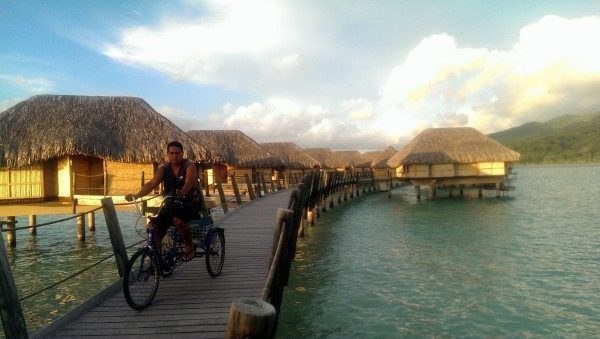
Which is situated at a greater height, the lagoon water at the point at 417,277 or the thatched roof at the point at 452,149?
the thatched roof at the point at 452,149

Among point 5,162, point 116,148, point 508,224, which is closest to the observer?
point 5,162

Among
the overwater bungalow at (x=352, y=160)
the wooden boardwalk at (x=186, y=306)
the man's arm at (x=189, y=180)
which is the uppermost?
the overwater bungalow at (x=352, y=160)

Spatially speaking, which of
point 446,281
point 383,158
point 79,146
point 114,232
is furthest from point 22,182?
point 383,158

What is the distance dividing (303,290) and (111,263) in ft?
22.2

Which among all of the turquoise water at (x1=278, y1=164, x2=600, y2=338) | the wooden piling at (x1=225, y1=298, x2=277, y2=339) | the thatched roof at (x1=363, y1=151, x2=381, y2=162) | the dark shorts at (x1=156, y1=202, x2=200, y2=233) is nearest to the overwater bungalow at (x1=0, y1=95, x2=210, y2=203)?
the turquoise water at (x1=278, y1=164, x2=600, y2=338)

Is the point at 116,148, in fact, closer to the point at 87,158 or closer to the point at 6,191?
the point at 87,158

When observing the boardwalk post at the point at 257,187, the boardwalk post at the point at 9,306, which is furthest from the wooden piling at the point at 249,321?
the boardwalk post at the point at 257,187

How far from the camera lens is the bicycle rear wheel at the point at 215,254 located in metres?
6.19

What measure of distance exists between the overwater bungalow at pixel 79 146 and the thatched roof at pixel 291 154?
2121 centimetres

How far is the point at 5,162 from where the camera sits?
15.4 metres

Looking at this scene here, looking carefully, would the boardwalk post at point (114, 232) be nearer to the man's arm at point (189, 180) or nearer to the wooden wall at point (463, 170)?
the man's arm at point (189, 180)

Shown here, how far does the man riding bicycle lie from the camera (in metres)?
5.52

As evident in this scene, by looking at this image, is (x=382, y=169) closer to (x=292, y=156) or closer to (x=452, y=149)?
Answer: (x=292, y=156)

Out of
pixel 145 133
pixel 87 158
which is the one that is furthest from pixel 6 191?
pixel 145 133
